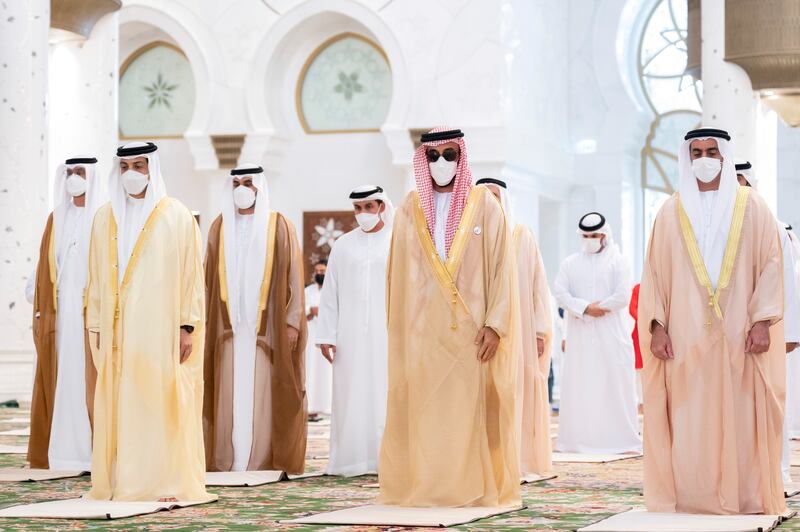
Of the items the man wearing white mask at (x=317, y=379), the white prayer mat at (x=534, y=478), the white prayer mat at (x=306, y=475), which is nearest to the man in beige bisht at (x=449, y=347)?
the white prayer mat at (x=534, y=478)

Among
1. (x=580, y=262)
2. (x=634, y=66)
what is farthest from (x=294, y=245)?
(x=634, y=66)

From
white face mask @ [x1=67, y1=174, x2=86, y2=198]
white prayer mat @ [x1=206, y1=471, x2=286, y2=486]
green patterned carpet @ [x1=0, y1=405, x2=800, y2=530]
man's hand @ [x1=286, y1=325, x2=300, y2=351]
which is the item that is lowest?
green patterned carpet @ [x1=0, y1=405, x2=800, y2=530]

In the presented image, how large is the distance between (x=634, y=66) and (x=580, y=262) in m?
5.87

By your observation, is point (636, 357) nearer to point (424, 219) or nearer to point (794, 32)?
point (794, 32)

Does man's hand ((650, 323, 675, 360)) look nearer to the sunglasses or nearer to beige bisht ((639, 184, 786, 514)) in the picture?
beige bisht ((639, 184, 786, 514))

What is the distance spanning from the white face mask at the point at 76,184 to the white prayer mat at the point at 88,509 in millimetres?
2043

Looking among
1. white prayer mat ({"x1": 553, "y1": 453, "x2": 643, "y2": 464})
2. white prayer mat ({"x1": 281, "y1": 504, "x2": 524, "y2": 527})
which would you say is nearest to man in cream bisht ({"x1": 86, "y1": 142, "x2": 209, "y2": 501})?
white prayer mat ({"x1": 281, "y1": 504, "x2": 524, "y2": 527})

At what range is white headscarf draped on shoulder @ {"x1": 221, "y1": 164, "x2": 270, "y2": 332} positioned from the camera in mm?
6668

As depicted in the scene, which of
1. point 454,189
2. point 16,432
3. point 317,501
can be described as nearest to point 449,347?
point 454,189

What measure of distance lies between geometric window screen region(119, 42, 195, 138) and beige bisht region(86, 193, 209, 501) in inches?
339

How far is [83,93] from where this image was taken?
11.4 meters

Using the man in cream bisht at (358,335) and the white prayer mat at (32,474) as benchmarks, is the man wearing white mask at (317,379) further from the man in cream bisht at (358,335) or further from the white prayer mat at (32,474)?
the white prayer mat at (32,474)

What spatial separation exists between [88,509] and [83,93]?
7049 millimetres

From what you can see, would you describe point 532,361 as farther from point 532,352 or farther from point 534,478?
point 534,478
